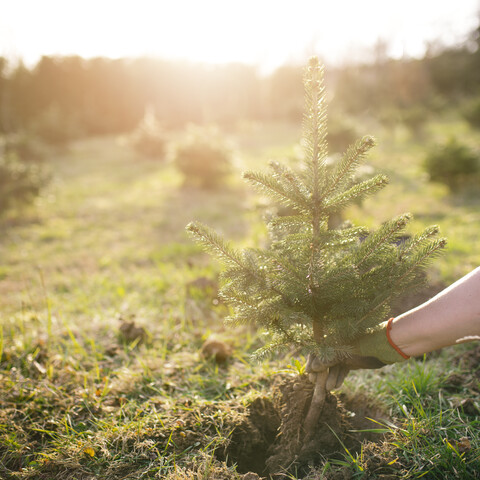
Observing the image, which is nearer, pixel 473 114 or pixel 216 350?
pixel 216 350

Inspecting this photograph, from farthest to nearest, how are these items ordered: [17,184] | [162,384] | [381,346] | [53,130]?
[53,130]
[17,184]
[162,384]
[381,346]

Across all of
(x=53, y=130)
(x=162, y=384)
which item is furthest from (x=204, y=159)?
(x=53, y=130)

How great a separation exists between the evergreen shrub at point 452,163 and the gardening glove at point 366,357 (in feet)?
20.6

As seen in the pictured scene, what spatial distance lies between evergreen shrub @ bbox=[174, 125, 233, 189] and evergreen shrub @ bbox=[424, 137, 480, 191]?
4961 mm

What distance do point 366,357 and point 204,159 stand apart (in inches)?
328

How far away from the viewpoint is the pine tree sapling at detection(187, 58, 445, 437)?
4.70 ft

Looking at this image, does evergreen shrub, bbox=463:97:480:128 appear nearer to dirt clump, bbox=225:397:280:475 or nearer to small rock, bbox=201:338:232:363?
small rock, bbox=201:338:232:363

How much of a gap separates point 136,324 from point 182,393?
92 cm

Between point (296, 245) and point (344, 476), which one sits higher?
point (296, 245)

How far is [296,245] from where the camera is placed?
1.50 meters

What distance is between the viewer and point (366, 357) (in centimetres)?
170

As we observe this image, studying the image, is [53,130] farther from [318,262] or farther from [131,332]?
[318,262]

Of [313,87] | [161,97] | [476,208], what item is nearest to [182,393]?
[313,87]

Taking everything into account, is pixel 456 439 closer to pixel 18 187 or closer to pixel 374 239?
pixel 374 239
